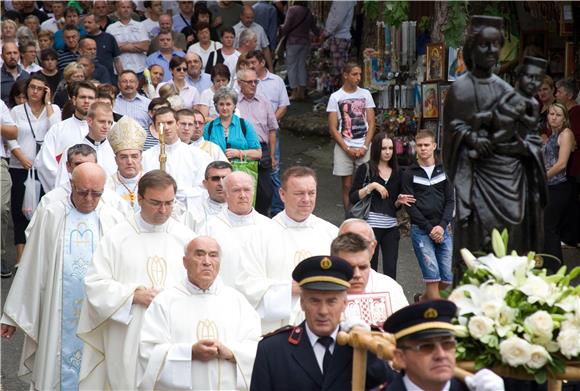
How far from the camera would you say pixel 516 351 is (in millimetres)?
6395

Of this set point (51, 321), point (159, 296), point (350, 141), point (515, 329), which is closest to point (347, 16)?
point (350, 141)

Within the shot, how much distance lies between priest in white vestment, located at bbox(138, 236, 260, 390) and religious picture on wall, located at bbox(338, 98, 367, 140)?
Result: 689cm

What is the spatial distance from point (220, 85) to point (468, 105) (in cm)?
795

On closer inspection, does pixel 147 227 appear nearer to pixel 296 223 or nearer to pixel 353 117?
pixel 296 223

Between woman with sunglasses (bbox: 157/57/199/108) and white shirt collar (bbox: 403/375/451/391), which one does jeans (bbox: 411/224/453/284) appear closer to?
woman with sunglasses (bbox: 157/57/199/108)

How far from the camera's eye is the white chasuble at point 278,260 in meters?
9.48

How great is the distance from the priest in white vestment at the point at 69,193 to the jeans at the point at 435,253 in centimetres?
300

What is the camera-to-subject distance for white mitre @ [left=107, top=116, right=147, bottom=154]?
11.6 m

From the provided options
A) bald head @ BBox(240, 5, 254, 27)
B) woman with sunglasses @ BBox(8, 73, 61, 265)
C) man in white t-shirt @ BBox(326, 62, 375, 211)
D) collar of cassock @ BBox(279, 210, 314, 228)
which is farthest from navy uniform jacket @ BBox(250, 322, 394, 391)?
bald head @ BBox(240, 5, 254, 27)

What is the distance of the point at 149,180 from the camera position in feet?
31.2

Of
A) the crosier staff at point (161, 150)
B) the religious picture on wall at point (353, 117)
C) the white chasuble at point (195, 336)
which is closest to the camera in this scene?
the white chasuble at point (195, 336)

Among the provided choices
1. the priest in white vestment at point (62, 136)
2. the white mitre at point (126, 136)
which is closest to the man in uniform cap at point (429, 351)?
the white mitre at point (126, 136)

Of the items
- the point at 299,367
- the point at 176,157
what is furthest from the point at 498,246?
the point at 176,157

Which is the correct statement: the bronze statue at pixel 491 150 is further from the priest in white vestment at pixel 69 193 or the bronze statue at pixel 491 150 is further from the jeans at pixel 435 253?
the jeans at pixel 435 253
